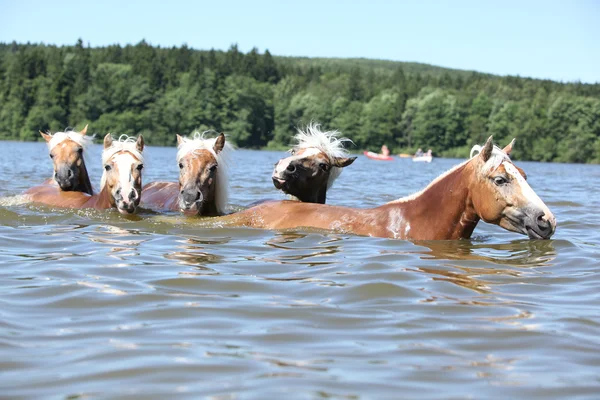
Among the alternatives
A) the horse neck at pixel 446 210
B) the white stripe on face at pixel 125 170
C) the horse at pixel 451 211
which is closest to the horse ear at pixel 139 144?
the white stripe on face at pixel 125 170

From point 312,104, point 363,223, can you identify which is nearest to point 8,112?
point 312,104

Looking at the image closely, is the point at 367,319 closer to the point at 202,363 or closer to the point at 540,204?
the point at 202,363

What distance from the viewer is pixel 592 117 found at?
8738 centimetres

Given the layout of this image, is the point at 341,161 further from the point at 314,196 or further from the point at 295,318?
the point at 295,318

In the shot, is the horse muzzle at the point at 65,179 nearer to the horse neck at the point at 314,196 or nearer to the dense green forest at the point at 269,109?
the horse neck at the point at 314,196

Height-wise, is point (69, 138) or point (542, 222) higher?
point (69, 138)

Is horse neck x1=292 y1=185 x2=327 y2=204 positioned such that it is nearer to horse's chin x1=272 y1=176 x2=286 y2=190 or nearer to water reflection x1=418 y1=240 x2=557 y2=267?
horse's chin x1=272 y1=176 x2=286 y2=190

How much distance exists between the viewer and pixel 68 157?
10727 mm

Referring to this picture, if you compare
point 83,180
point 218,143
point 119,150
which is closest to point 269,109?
point 83,180

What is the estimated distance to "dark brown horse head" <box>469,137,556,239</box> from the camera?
694cm

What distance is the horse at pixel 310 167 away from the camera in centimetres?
871

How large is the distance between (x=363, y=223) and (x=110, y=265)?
2.85 meters

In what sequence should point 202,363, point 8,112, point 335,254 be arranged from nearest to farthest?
point 202,363, point 335,254, point 8,112

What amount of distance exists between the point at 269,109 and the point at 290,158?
106 meters
